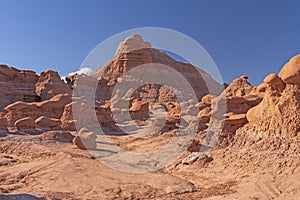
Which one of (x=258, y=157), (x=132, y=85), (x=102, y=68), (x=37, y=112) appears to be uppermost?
(x=102, y=68)

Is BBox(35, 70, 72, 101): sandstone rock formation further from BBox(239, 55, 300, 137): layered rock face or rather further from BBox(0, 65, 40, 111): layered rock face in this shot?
BBox(239, 55, 300, 137): layered rock face

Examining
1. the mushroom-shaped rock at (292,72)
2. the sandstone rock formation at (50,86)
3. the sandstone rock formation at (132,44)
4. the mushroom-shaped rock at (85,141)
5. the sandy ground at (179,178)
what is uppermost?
the sandstone rock formation at (132,44)

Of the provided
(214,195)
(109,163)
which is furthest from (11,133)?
(214,195)

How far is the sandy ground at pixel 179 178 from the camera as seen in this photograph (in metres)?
8.12

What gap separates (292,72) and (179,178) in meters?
4.97

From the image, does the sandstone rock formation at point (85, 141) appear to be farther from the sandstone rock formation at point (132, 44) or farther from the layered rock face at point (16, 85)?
the sandstone rock formation at point (132, 44)

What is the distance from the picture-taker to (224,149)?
11383mm

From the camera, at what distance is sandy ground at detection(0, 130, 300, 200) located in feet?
26.6

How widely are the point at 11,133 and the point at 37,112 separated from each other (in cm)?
613

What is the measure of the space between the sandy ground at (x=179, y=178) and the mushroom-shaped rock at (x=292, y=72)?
6.45ft

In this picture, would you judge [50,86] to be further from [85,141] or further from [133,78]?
[85,141]

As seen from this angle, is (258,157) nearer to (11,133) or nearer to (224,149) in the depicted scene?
(224,149)

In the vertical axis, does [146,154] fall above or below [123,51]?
below

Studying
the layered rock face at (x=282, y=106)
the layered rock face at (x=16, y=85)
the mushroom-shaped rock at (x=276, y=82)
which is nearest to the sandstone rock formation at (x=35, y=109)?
the layered rock face at (x=16, y=85)
